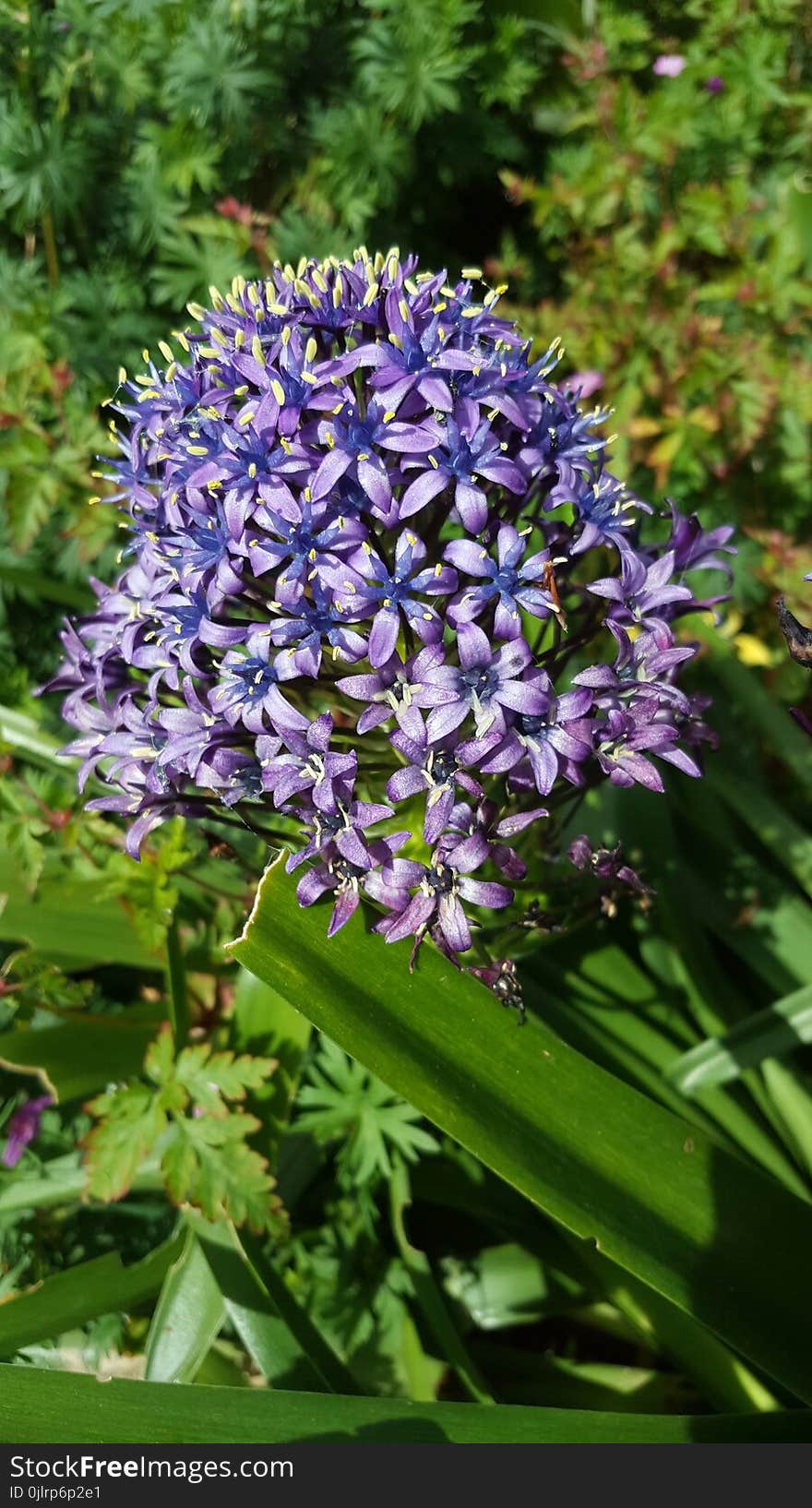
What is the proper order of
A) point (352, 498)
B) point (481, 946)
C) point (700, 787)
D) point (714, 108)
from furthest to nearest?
point (714, 108), point (700, 787), point (481, 946), point (352, 498)

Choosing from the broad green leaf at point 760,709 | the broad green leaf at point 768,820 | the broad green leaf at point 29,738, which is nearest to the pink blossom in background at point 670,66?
the broad green leaf at point 760,709

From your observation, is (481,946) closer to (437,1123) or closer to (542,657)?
(437,1123)

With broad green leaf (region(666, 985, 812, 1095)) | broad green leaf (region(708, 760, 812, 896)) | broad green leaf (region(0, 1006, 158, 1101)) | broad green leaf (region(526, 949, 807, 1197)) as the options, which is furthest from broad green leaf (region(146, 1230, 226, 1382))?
broad green leaf (region(708, 760, 812, 896))

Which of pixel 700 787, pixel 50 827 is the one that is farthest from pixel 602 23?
pixel 50 827

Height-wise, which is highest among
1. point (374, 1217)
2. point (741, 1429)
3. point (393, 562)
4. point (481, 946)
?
point (393, 562)

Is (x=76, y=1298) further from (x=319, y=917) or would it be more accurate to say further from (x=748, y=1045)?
(x=748, y=1045)

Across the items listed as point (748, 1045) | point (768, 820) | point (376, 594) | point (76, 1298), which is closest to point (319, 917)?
point (376, 594)

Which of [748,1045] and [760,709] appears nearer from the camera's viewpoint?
[748,1045]
